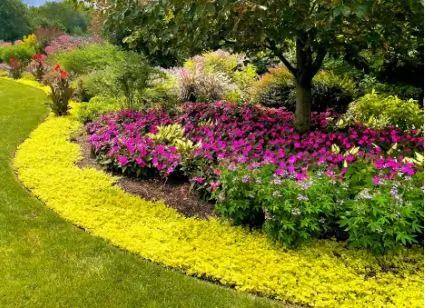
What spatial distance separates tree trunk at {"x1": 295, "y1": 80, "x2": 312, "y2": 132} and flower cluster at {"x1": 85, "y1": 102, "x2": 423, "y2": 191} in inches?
6.3

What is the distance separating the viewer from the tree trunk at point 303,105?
6664 mm

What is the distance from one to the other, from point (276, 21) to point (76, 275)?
3.07 m

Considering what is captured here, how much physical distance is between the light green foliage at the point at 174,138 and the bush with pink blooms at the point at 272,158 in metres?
0.13

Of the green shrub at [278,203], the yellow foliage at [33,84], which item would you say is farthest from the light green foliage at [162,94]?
the yellow foliage at [33,84]

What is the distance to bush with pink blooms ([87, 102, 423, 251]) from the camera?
4.41 m

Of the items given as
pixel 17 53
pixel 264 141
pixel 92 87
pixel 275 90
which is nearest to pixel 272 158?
pixel 264 141

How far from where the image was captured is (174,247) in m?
4.56

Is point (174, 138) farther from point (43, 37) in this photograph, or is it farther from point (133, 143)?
point (43, 37)

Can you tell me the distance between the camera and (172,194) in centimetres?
590

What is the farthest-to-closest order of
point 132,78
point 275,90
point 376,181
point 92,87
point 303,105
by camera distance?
point 92,87 < point 275,90 < point 132,78 < point 303,105 < point 376,181

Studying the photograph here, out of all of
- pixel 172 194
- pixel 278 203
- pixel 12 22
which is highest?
pixel 12 22

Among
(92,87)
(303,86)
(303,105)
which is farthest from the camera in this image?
(92,87)

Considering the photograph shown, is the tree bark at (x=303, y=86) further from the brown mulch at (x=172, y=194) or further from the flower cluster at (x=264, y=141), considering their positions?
the brown mulch at (x=172, y=194)

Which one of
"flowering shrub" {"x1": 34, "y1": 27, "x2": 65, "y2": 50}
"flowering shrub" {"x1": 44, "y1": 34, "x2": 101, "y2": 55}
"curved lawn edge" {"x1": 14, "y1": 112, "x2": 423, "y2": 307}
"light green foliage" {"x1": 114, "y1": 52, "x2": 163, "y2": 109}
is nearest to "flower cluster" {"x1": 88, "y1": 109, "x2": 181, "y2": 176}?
"curved lawn edge" {"x1": 14, "y1": 112, "x2": 423, "y2": 307}
